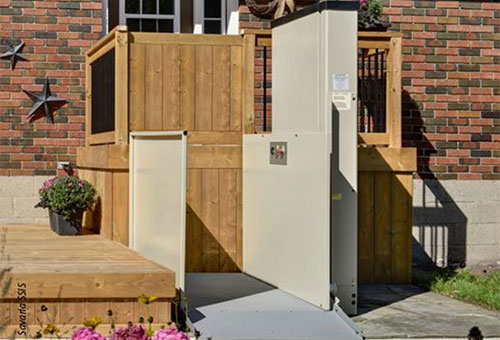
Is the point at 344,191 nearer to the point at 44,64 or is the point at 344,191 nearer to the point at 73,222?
the point at 73,222

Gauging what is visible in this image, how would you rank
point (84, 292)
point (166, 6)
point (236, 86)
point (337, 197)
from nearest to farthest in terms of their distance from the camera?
point (84, 292) < point (337, 197) < point (236, 86) < point (166, 6)

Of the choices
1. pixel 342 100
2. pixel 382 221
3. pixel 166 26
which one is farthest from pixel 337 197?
pixel 166 26

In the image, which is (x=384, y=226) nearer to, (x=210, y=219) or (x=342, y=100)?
(x=210, y=219)

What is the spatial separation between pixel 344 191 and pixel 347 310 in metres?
0.97

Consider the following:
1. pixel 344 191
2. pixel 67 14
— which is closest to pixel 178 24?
pixel 67 14

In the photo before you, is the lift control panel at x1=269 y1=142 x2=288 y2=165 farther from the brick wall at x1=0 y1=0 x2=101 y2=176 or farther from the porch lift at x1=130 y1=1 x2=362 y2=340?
the brick wall at x1=0 y1=0 x2=101 y2=176

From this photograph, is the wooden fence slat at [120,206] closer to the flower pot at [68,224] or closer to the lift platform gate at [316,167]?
the flower pot at [68,224]

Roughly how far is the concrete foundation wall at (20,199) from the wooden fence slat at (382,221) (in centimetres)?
381

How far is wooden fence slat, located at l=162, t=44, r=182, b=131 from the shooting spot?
31.9 feet

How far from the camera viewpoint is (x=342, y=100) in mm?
8422

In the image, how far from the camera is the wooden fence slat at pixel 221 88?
9805mm

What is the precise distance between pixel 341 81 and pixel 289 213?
1.17 metres

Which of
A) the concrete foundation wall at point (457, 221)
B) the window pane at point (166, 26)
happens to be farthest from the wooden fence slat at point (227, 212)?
the window pane at point (166, 26)

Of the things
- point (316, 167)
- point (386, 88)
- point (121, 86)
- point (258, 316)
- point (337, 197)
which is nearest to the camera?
point (258, 316)
